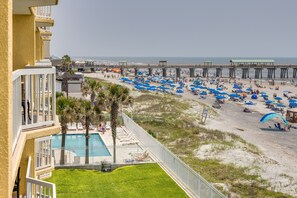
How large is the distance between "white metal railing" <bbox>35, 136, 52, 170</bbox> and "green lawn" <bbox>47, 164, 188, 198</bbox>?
8.89 m

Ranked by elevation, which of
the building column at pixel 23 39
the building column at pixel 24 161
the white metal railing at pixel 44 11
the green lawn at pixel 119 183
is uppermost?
the white metal railing at pixel 44 11

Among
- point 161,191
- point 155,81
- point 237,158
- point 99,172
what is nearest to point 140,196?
point 161,191

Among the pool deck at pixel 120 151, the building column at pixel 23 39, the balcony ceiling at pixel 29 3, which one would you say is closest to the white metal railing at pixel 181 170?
the pool deck at pixel 120 151

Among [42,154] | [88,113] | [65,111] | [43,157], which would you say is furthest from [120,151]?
[42,154]

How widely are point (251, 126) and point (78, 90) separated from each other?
26776 millimetres

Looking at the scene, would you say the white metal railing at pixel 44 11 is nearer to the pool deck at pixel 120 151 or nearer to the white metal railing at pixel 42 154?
the white metal railing at pixel 42 154

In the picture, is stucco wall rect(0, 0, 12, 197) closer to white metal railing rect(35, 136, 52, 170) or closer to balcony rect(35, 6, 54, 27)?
balcony rect(35, 6, 54, 27)

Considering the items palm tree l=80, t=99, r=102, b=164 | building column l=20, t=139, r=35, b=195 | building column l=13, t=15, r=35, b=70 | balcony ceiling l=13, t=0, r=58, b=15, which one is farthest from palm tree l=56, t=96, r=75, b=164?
balcony ceiling l=13, t=0, r=58, b=15

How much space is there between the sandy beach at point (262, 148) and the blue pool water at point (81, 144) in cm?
784

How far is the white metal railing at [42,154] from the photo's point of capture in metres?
11.9

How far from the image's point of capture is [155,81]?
372ft

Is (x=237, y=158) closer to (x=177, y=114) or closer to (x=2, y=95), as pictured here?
(x=177, y=114)

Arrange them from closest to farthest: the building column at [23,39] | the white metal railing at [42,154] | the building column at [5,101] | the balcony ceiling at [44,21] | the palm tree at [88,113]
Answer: the building column at [5,101] → the building column at [23,39] → the balcony ceiling at [44,21] → the white metal railing at [42,154] → the palm tree at [88,113]

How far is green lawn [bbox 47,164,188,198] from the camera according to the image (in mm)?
21312
